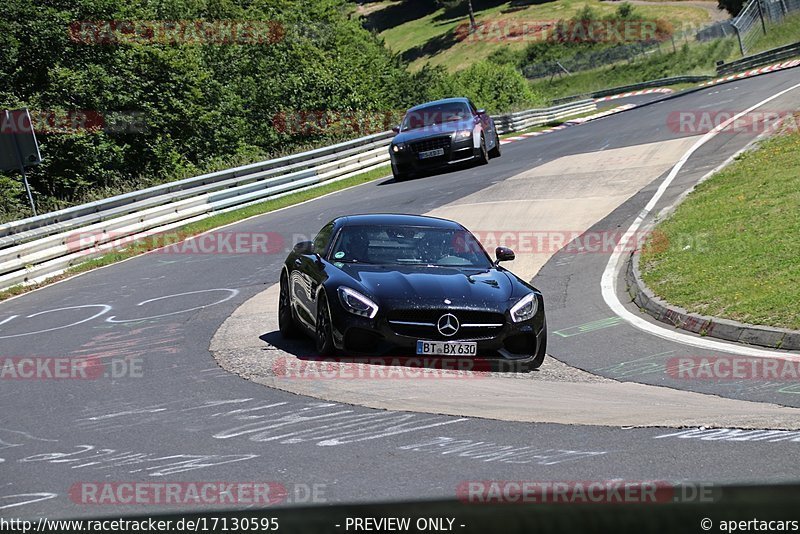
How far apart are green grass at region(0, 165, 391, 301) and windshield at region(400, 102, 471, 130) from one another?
2.71 meters

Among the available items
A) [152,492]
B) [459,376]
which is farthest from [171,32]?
[152,492]

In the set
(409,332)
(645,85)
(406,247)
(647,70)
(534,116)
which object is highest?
(406,247)

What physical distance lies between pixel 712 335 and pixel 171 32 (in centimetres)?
3505

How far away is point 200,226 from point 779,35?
45834 millimetres

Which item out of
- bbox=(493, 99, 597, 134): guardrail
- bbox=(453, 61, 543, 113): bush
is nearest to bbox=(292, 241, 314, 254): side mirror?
bbox=(493, 99, 597, 134): guardrail

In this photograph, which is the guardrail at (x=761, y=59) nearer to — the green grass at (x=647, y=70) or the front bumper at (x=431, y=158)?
the green grass at (x=647, y=70)

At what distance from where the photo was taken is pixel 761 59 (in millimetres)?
53969

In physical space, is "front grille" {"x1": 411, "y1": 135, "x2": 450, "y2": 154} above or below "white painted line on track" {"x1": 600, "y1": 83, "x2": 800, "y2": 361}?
above

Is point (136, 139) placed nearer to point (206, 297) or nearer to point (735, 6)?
point (206, 297)

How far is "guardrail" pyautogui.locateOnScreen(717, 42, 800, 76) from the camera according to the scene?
5197 centimetres

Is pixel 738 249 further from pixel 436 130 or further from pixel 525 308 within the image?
pixel 436 130

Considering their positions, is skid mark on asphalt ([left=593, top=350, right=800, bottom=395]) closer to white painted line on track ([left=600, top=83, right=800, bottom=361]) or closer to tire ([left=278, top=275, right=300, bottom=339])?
white painted line on track ([left=600, top=83, right=800, bottom=361])

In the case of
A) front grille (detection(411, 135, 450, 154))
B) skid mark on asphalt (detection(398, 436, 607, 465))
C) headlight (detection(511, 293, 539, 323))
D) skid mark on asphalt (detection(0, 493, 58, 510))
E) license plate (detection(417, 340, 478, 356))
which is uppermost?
skid mark on asphalt (detection(0, 493, 58, 510))

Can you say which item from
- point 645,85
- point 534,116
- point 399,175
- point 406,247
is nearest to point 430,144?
point 399,175
